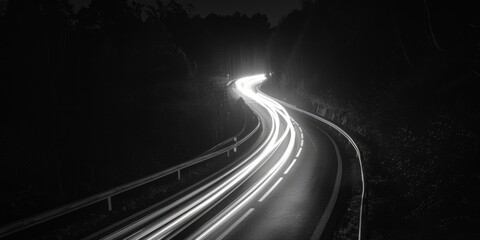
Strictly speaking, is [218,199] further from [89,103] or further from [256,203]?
[89,103]

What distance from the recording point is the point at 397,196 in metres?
9.98

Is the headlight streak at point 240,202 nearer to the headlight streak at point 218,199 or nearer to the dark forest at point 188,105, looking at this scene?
the headlight streak at point 218,199

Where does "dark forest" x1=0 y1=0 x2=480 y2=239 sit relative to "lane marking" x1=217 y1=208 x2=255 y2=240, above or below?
above

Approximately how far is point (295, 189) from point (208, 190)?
388 centimetres

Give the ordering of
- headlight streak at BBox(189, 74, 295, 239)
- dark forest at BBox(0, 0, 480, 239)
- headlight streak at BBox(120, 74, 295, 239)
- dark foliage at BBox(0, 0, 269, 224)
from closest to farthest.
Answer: headlight streak at BBox(120, 74, 295, 239)
headlight streak at BBox(189, 74, 295, 239)
dark forest at BBox(0, 0, 480, 239)
dark foliage at BBox(0, 0, 269, 224)

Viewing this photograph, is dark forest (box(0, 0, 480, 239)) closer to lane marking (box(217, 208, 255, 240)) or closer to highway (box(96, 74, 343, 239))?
highway (box(96, 74, 343, 239))

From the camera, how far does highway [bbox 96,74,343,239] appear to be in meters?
8.16

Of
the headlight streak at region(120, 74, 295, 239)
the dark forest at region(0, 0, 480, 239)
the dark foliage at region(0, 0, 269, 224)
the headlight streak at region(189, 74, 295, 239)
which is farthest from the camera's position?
the dark foliage at region(0, 0, 269, 224)

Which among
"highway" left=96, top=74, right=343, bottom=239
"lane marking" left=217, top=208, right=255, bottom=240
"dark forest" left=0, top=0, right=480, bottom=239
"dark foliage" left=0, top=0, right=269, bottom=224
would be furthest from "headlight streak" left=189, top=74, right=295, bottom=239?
"dark foliage" left=0, top=0, right=269, bottom=224

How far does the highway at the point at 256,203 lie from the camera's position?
8164 millimetres

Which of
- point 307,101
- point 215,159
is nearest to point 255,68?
point 307,101

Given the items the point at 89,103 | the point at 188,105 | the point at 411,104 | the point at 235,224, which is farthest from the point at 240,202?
the point at 89,103

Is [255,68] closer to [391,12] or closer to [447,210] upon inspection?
[391,12]

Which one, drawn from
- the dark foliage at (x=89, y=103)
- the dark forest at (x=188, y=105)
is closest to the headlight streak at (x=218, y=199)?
the dark forest at (x=188, y=105)
